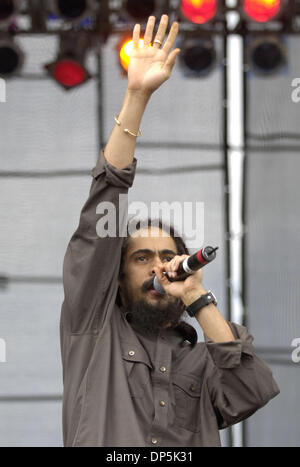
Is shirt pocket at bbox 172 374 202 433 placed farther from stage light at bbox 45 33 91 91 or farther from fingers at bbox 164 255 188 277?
stage light at bbox 45 33 91 91

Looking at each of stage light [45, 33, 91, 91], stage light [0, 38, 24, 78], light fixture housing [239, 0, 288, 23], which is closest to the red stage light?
stage light [45, 33, 91, 91]

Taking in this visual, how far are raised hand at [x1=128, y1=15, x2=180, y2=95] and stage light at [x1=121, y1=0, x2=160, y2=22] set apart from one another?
49.3 inches

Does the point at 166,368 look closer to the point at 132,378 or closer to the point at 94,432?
the point at 132,378

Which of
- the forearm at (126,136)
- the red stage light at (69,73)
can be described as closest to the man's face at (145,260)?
the forearm at (126,136)

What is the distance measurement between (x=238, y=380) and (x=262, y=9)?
190 cm

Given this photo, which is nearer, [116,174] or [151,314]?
[116,174]

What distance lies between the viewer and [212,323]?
7.23 feet

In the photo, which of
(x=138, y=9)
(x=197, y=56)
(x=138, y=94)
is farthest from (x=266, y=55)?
(x=138, y=94)

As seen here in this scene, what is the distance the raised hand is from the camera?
2150mm

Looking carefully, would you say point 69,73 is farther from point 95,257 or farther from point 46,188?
point 95,257

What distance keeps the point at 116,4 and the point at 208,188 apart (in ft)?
3.07

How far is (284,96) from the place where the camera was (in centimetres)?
368

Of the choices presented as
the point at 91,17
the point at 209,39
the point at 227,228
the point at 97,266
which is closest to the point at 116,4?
the point at 91,17

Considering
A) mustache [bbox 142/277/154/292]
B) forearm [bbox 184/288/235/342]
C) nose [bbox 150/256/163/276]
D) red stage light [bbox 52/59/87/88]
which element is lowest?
forearm [bbox 184/288/235/342]
